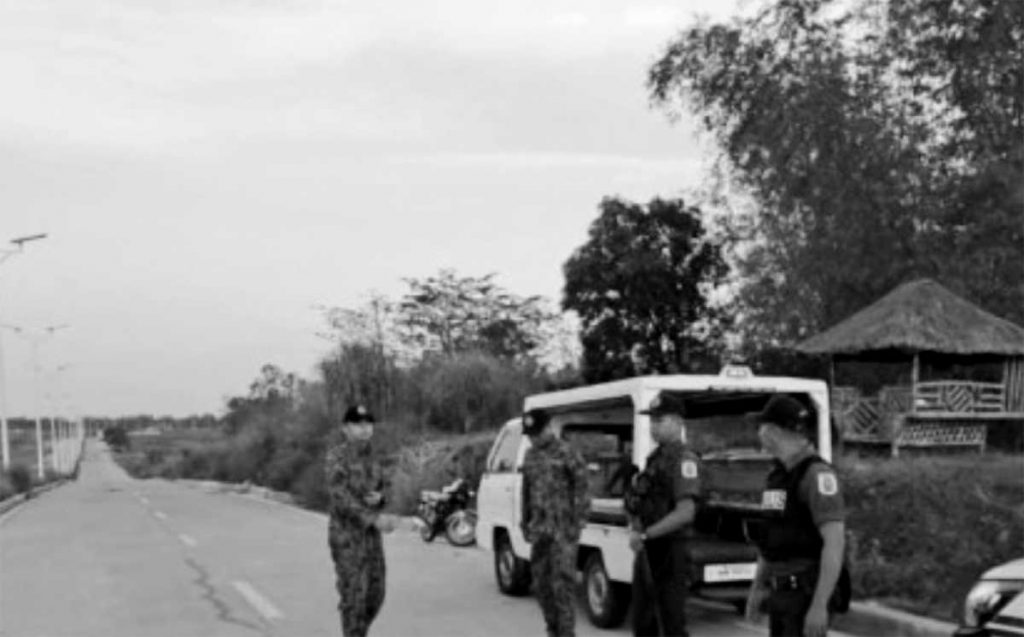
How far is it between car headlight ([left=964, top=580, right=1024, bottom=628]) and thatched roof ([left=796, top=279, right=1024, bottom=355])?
16261 millimetres

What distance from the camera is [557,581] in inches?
345

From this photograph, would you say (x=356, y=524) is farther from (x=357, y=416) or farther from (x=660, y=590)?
(x=660, y=590)

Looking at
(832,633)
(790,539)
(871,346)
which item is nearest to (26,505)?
(871,346)

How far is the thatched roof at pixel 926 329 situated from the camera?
2192 cm

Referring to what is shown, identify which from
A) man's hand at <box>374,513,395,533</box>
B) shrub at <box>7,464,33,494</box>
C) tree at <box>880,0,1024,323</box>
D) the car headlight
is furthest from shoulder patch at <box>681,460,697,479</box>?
shrub at <box>7,464,33,494</box>

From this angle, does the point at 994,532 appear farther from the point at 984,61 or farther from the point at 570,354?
the point at 570,354

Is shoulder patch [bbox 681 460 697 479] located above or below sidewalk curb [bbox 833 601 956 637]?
above

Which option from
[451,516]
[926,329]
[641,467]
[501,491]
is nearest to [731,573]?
[641,467]

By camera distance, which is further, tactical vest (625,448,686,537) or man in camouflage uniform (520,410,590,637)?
man in camouflage uniform (520,410,590,637)

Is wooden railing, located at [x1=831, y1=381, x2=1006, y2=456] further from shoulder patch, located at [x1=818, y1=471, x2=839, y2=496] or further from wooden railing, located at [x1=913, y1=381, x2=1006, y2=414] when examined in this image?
shoulder patch, located at [x1=818, y1=471, x2=839, y2=496]

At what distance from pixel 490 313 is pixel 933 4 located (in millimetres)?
25849

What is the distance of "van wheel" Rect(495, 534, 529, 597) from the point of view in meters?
12.4

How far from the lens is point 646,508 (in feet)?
25.1

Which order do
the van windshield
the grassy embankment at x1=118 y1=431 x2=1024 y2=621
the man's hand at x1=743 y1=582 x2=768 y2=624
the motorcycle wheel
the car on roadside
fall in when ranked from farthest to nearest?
the motorcycle wheel, the grassy embankment at x1=118 y1=431 x2=1024 y2=621, the van windshield, the car on roadside, the man's hand at x1=743 y1=582 x2=768 y2=624
